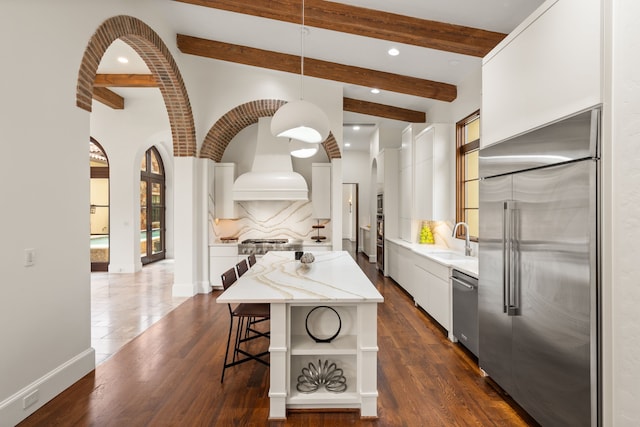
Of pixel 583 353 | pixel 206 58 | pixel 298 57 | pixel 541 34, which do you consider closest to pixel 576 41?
pixel 541 34

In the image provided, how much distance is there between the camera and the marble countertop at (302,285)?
7.43ft

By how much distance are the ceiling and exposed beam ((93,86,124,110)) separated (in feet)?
2.35

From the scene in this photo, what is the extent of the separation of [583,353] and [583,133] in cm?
112

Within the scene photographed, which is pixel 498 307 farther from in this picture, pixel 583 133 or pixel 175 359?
pixel 175 359

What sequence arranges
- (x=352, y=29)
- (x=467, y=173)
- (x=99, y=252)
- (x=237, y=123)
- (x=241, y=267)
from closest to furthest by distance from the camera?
1. (x=241, y=267)
2. (x=352, y=29)
3. (x=467, y=173)
4. (x=237, y=123)
5. (x=99, y=252)

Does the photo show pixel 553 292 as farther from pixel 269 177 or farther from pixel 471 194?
pixel 269 177

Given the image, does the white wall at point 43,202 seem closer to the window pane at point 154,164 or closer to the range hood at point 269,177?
the range hood at point 269,177

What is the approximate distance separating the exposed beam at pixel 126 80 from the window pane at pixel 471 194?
17.9 feet

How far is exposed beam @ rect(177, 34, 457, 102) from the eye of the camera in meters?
5.29

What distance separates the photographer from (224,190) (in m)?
6.34

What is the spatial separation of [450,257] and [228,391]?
3270 millimetres

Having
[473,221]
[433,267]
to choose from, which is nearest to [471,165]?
[473,221]

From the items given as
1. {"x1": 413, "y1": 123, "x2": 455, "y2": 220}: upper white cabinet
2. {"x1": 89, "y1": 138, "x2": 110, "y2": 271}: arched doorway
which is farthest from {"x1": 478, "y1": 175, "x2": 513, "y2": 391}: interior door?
{"x1": 89, "y1": 138, "x2": 110, "y2": 271}: arched doorway

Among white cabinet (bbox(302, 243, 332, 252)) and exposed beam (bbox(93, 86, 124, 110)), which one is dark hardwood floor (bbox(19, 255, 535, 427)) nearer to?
white cabinet (bbox(302, 243, 332, 252))
